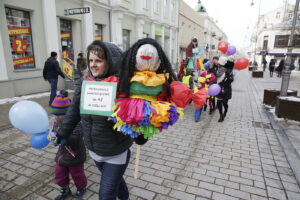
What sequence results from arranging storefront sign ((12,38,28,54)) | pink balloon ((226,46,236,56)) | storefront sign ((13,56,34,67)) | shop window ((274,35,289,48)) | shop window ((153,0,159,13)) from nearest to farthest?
1. pink balloon ((226,46,236,56))
2. storefront sign ((12,38,28,54))
3. storefront sign ((13,56,34,67))
4. shop window ((153,0,159,13))
5. shop window ((274,35,289,48))

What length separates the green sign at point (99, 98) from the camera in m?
1.72

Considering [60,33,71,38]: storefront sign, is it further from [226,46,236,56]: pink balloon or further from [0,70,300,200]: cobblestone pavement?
[226,46,236,56]: pink balloon

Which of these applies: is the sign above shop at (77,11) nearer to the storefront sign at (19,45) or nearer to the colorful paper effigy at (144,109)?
the storefront sign at (19,45)

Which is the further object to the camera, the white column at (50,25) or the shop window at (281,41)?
the shop window at (281,41)

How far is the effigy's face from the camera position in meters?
1.61

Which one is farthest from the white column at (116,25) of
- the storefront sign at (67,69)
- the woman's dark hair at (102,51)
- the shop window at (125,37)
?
the woman's dark hair at (102,51)

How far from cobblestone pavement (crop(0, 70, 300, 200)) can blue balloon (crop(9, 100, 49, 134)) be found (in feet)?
3.54

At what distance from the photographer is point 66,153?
7.62 ft

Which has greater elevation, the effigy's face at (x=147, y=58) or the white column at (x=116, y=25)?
the white column at (x=116, y=25)

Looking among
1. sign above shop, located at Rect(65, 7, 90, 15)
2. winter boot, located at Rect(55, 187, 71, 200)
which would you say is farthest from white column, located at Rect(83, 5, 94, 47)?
winter boot, located at Rect(55, 187, 71, 200)

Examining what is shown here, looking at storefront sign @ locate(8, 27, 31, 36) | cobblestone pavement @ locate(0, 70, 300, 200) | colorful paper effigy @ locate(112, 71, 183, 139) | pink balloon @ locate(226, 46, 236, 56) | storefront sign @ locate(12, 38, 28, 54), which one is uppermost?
storefront sign @ locate(8, 27, 31, 36)

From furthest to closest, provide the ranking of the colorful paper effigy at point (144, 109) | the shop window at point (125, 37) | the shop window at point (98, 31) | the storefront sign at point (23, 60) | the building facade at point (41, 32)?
the shop window at point (125, 37) < the shop window at point (98, 31) < the storefront sign at point (23, 60) < the building facade at point (41, 32) < the colorful paper effigy at point (144, 109)

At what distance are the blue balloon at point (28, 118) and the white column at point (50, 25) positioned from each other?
25.1 ft

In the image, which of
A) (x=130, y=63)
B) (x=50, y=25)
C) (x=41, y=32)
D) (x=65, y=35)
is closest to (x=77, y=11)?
(x=50, y=25)
